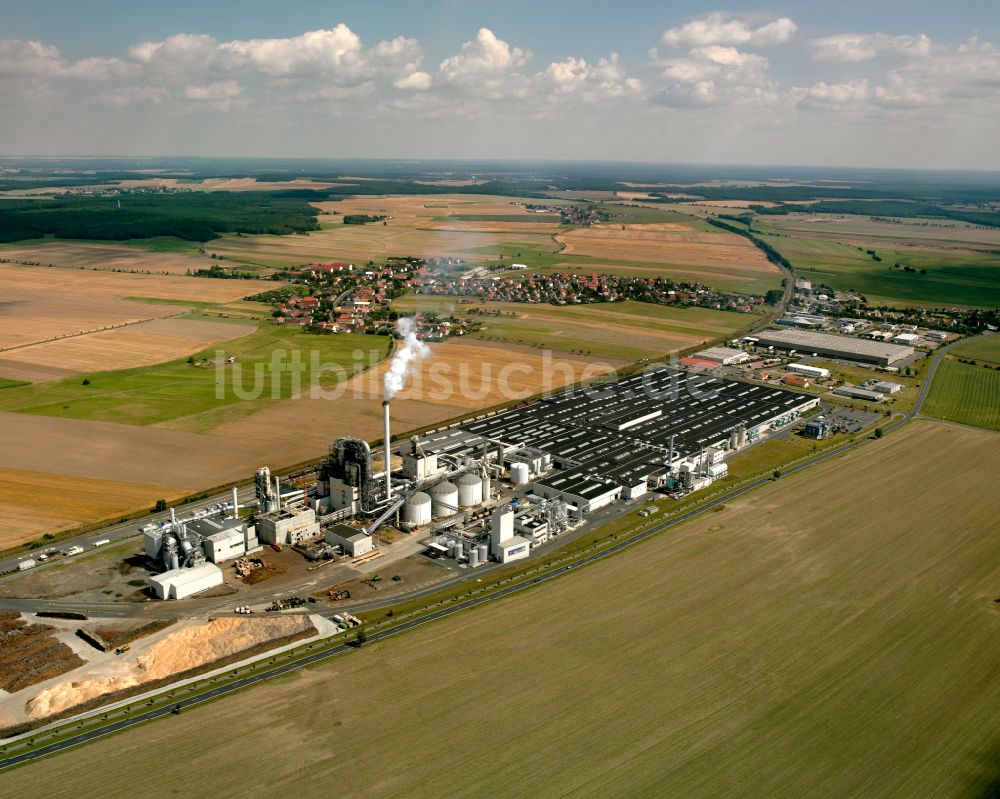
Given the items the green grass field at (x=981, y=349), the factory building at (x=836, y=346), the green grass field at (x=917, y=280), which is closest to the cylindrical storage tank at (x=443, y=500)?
the factory building at (x=836, y=346)

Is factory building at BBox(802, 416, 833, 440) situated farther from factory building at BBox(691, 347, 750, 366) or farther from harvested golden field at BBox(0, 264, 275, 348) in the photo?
harvested golden field at BBox(0, 264, 275, 348)

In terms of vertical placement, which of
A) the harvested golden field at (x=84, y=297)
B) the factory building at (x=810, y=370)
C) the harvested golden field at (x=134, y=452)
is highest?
the harvested golden field at (x=84, y=297)

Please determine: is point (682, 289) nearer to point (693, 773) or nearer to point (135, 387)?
point (135, 387)

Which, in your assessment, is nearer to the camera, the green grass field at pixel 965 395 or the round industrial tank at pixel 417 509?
the round industrial tank at pixel 417 509

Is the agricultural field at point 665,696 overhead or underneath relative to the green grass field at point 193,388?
underneath

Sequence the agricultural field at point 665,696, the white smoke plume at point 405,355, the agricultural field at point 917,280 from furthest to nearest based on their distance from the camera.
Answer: the agricultural field at point 917,280, the white smoke plume at point 405,355, the agricultural field at point 665,696

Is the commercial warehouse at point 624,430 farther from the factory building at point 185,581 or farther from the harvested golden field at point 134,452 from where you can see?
the factory building at point 185,581
